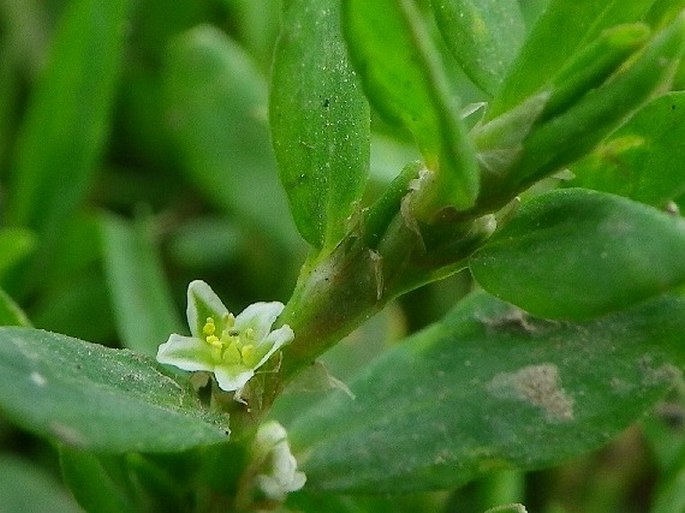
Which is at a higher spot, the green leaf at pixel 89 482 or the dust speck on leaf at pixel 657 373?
the green leaf at pixel 89 482

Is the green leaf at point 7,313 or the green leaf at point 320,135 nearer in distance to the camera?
the green leaf at point 320,135

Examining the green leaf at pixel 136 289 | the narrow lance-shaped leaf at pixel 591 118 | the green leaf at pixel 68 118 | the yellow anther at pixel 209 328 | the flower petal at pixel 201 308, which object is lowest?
the narrow lance-shaped leaf at pixel 591 118

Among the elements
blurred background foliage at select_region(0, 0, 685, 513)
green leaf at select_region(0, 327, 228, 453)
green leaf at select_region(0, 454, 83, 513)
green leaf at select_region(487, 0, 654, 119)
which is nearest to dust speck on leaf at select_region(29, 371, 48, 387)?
green leaf at select_region(0, 327, 228, 453)

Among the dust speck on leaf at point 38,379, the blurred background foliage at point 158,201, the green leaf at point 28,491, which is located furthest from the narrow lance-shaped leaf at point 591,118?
the green leaf at point 28,491

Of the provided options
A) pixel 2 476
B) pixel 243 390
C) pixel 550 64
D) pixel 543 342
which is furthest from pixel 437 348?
pixel 2 476

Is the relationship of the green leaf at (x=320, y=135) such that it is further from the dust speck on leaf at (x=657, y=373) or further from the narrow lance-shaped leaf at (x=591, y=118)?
the dust speck on leaf at (x=657, y=373)

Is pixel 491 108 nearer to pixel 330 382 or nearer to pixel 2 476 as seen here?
pixel 330 382
